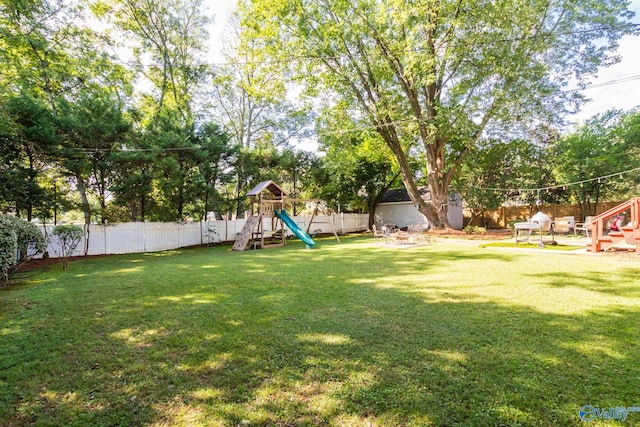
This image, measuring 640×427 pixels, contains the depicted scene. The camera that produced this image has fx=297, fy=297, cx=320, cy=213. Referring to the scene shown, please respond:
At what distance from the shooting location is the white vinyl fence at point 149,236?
1135cm

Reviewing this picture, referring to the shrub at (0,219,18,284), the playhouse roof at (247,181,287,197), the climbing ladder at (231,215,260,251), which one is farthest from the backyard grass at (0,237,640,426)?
the playhouse roof at (247,181,287,197)

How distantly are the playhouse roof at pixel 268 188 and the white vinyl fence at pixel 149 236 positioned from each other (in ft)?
10.7

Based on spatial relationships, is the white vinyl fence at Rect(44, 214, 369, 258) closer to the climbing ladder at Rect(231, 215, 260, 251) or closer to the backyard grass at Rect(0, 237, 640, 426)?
the climbing ladder at Rect(231, 215, 260, 251)

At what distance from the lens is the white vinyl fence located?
11.4 meters

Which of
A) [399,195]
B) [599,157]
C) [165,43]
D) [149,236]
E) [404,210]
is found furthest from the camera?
[399,195]

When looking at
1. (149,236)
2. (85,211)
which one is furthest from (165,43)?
(149,236)

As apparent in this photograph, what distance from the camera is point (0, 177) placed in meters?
9.11

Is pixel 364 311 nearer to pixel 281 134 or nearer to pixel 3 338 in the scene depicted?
pixel 3 338

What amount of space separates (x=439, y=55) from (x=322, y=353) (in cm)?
1490

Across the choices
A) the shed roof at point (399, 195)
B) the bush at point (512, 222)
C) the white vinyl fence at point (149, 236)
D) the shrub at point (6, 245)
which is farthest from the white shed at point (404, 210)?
the shrub at point (6, 245)

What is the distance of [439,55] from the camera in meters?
13.7

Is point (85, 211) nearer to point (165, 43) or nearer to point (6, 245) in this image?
point (6, 245)

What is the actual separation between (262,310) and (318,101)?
15349 mm

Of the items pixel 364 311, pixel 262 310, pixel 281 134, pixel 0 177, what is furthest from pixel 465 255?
pixel 281 134
